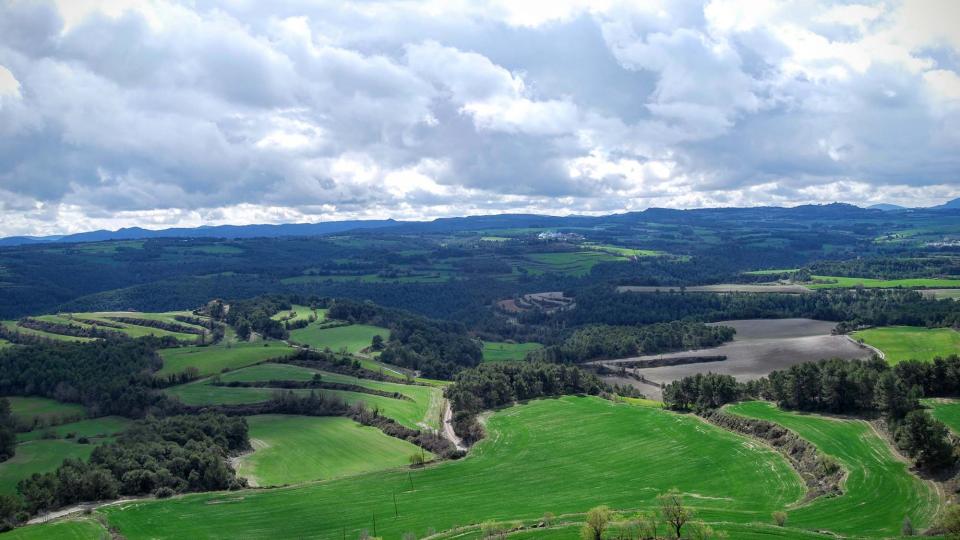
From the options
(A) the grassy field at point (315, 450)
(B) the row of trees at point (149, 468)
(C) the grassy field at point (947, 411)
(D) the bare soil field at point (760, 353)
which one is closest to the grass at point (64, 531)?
(B) the row of trees at point (149, 468)

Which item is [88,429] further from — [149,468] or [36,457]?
[149,468]

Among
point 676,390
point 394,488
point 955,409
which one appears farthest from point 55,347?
point 955,409

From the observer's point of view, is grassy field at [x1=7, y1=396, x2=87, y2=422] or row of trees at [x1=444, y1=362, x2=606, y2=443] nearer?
grassy field at [x1=7, y1=396, x2=87, y2=422]

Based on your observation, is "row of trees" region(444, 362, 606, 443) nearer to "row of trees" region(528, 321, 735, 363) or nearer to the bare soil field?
the bare soil field

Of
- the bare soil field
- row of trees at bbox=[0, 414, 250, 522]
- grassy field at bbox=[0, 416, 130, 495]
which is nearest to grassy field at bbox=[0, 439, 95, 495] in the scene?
grassy field at bbox=[0, 416, 130, 495]

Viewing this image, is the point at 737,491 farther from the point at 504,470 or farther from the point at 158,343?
the point at 158,343

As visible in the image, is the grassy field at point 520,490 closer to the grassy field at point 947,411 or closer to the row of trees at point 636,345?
the grassy field at point 947,411
